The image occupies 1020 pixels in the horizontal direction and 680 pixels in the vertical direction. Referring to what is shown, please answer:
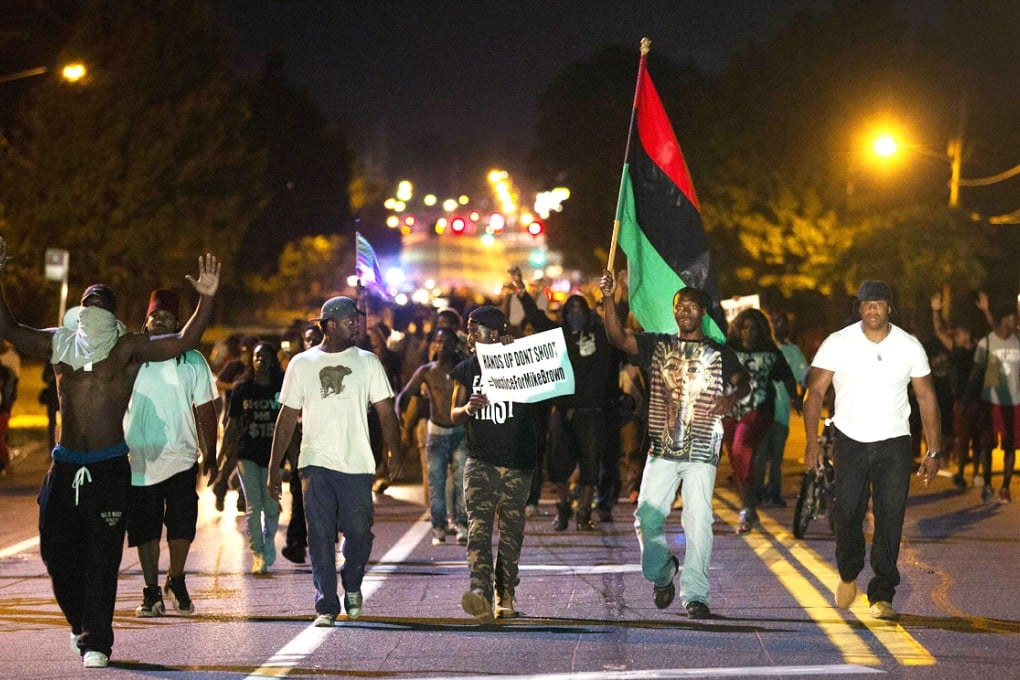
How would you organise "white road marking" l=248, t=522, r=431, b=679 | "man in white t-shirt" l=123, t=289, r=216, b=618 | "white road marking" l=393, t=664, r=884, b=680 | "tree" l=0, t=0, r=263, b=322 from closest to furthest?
"white road marking" l=393, t=664, r=884, b=680 < "white road marking" l=248, t=522, r=431, b=679 < "man in white t-shirt" l=123, t=289, r=216, b=618 < "tree" l=0, t=0, r=263, b=322

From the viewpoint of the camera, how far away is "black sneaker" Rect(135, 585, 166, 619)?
9.70 meters

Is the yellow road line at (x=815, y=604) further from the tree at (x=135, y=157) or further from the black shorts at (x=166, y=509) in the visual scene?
the tree at (x=135, y=157)

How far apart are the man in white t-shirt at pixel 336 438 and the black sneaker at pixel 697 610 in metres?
1.83

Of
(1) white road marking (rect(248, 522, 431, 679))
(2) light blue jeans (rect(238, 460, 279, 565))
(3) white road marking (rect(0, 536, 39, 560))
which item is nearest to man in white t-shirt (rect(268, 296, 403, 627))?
(1) white road marking (rect(248, 522, 431, 679))

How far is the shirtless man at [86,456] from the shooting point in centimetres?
823

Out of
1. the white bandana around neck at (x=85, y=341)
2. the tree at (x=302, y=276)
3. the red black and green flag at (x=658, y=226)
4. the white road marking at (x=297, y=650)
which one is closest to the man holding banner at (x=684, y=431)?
the red black and green flag at (x=658, y=226)

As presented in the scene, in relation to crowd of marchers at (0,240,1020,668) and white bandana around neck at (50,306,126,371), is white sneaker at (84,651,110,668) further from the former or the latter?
white bandana around neck at (50,306,126,371)

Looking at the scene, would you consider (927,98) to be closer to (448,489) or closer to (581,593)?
(448,489)

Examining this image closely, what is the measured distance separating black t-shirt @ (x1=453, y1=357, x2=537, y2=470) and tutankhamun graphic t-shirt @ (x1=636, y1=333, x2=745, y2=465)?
2.41ft

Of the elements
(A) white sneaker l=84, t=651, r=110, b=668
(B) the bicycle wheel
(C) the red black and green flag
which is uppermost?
(C) the red black and green flag

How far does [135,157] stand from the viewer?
44656 millimetres

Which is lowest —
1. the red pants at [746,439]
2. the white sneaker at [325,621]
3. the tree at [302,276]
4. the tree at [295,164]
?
the white sneaker at [325,621]

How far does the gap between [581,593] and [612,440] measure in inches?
175

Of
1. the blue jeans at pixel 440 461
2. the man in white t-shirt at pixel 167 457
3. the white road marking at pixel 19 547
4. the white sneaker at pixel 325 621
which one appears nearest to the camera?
the white sneaker at pixel 325 621
